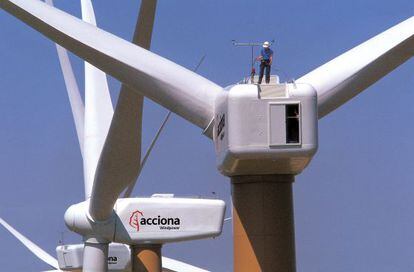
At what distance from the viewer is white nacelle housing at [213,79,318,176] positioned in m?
22.2

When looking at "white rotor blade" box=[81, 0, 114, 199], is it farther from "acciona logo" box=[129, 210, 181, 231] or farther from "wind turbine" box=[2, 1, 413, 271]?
"wind turbine" box=[2, 1, 413, 271]

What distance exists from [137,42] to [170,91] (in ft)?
15.7

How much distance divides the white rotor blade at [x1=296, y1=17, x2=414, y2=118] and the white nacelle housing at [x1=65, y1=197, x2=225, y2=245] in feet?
72.3

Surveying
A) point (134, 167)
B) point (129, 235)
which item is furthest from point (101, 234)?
point (134, 167)

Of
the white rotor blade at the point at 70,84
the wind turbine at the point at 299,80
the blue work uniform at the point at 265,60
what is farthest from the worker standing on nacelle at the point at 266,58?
the white rotor blade at the point at 70,84

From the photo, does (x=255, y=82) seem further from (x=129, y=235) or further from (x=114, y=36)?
(x=129, y=235)

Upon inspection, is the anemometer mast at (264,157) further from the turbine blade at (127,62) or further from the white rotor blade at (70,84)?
the white rotor blade at (70,84)

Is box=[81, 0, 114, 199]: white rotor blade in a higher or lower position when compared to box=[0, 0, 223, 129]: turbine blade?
higher

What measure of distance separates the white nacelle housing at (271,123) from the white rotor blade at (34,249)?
102 feet

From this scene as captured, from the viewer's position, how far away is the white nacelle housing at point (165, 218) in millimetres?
46500

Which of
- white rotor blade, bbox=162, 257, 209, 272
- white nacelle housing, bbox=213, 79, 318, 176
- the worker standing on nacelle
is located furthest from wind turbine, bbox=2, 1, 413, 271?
white rotor blade, bbox=162, 257, 209, 272

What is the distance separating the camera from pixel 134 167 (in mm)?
36000

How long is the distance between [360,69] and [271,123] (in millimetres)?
3860

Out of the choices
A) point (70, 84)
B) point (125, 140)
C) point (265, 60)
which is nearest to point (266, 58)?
point (265, 60)
